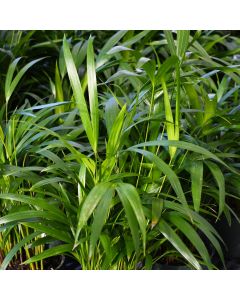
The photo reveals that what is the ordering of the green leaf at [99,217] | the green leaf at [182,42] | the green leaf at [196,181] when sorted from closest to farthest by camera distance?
the green leaf at [99,217]
the green leaf at [196,181]
the green leaf at [182,42]

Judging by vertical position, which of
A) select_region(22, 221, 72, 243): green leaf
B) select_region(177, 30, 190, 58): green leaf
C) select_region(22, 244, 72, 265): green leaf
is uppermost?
select_region(177, 30, 190, 58): green leaf

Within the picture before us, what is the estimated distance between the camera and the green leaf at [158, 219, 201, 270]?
0.88 metres

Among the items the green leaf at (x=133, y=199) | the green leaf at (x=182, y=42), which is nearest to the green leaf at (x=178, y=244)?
the green leaf at (x=133, y=199)

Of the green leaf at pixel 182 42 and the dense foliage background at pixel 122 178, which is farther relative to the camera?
the green leaf at pixel 182 42

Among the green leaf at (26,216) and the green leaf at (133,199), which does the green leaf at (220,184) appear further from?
the green leaf at (26,216)

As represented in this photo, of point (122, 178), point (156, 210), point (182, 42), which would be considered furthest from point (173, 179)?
point (182, 42)

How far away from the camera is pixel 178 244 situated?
89 centimetres

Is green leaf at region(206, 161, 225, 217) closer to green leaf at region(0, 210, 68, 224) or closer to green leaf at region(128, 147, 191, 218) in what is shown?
green leaf at region(128, 147, 191, 218)

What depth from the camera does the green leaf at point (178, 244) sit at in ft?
2.88

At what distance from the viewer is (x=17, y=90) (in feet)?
5.42

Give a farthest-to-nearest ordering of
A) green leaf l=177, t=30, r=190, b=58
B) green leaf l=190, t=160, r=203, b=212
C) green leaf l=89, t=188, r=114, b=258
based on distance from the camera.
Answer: green leaf l=177, t=30, r=190, b=58 → green leaf l=190, t=160, r=203, b=212 → green leaf l=89, t=188, r=114, b=258

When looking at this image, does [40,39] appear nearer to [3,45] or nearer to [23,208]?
[3,45]

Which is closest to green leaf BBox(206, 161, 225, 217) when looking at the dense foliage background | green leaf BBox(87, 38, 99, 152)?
the dense foliage background

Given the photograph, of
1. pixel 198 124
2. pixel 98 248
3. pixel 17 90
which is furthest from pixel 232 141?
pixel 17 90
